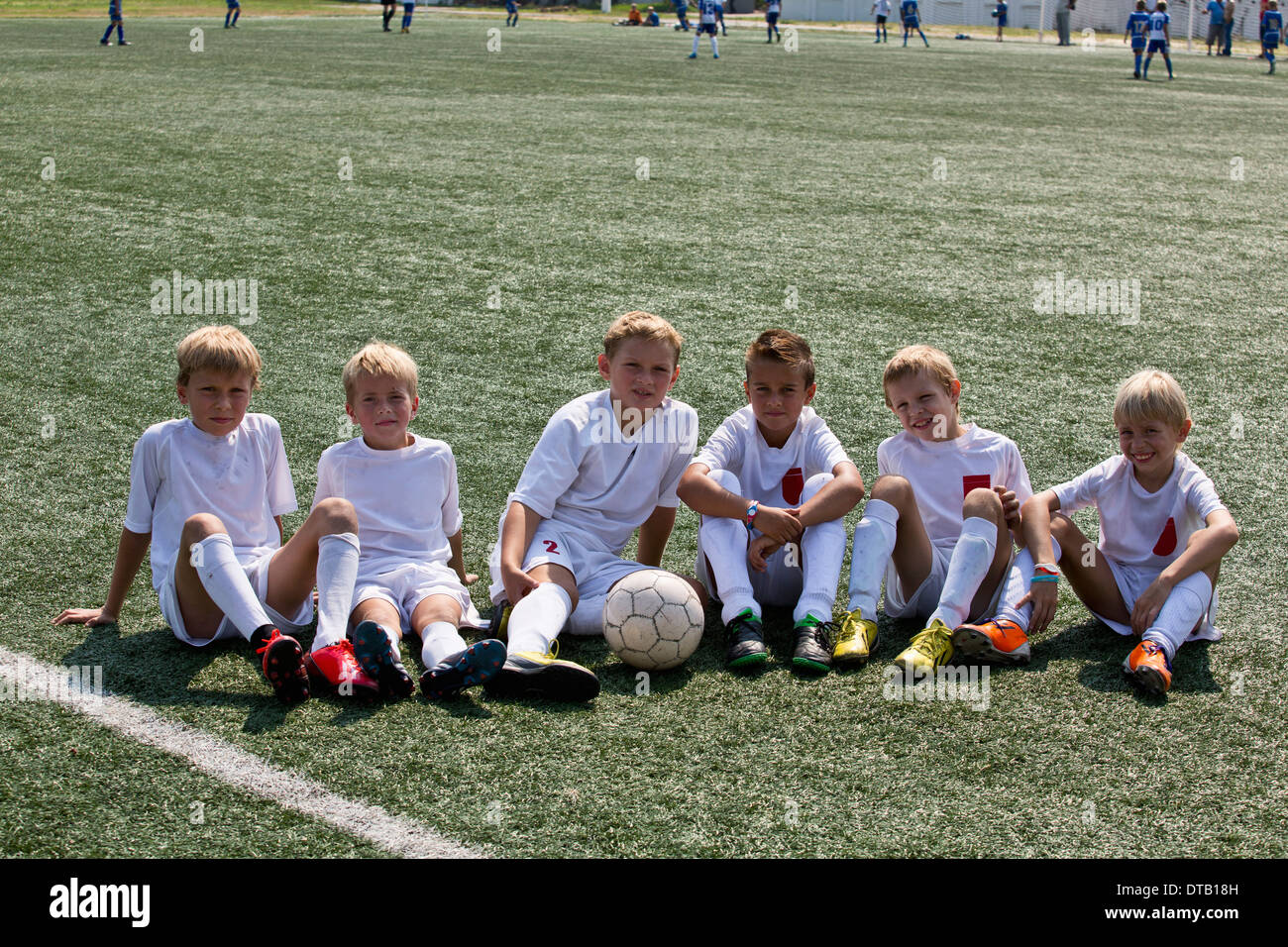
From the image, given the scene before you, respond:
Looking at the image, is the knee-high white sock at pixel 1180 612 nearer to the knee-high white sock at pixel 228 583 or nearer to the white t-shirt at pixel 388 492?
the white t-shirt at pixel 388 492

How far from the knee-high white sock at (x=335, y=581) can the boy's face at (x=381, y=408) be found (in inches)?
20.1

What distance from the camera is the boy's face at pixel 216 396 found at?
436 centimetres

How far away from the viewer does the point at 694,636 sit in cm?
421

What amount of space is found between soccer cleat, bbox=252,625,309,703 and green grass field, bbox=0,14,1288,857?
0.07 meters

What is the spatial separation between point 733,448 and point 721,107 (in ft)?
47.3

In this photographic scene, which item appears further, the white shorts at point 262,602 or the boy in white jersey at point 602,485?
the boy in white jersey at point 602,485

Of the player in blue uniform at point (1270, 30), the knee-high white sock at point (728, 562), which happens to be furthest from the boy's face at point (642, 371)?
the player in blue uniform at point (1270, 30)

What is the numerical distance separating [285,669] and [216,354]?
120cm

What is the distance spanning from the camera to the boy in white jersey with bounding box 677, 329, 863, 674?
4.35 meters
